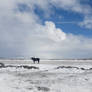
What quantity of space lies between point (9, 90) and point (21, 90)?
2.51 feet

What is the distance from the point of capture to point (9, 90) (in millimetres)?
10586

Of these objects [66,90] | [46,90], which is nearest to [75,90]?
[66,90]

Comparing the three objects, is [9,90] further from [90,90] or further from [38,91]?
[90,90]

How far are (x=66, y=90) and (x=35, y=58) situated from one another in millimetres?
46425

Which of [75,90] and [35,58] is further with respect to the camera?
[35,58]

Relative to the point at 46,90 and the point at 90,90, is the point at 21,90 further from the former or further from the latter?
the point at 90,90

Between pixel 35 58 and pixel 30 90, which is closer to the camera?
pixel 30 90

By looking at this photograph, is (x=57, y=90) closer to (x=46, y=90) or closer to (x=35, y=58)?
(x=46, y=90)

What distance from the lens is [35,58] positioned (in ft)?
186

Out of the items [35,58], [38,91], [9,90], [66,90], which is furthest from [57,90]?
[35,58]

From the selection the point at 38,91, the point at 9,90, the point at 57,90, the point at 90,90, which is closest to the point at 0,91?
the point at 9,90

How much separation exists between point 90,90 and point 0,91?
5619 millimetres

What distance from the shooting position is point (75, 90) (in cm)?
1069

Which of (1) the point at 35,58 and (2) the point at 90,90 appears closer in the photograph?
(2) the point at 90,90
